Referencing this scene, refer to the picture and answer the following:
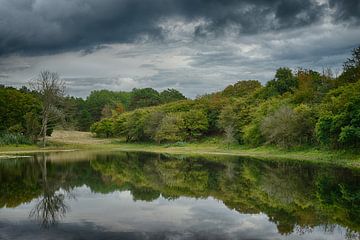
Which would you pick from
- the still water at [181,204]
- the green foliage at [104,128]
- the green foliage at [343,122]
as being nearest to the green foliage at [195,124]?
the green foliage at [104,128]

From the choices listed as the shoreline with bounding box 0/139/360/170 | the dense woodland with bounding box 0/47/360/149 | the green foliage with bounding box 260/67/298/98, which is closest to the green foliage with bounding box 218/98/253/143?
the dense woodland with bounding box 0/47/360/149

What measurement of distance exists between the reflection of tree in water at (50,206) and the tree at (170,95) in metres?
130

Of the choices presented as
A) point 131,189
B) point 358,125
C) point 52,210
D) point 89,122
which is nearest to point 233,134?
point 358,125

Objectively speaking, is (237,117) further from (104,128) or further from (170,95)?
(170,95)

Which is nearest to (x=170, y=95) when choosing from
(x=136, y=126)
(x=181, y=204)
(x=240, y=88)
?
(x=240, y=88)

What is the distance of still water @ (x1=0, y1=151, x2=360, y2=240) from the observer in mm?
18609

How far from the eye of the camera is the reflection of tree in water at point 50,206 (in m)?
21.4

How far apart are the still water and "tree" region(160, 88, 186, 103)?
121m

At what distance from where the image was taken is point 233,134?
83.0 m

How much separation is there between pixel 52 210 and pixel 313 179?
2152 centimetres

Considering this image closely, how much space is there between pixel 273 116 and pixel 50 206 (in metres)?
48.3

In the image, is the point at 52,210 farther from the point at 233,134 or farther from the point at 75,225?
the point at 233,134

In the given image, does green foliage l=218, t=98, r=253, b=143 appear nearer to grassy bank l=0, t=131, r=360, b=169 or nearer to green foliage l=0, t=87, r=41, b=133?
grassy bank l=0, t=131, r=360, b=169

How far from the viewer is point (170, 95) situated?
171 m
